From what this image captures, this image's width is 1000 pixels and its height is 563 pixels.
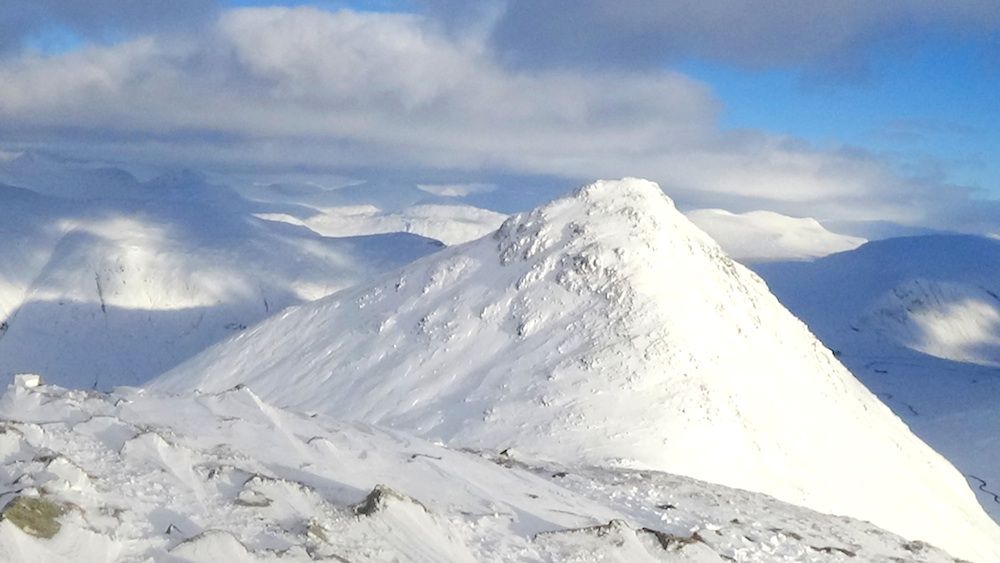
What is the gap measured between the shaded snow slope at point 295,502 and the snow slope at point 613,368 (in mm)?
31715

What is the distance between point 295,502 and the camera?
72.0ft

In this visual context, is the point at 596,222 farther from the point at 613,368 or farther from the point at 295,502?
the point at 295,502

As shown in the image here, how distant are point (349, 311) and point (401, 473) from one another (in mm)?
75264

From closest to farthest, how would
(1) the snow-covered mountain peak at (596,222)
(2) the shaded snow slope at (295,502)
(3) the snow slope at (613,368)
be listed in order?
(2) the shaded snow slope at (295,502)
(3) the snow slope at (613,368)
(1) the snow-covered mountain peak at (596,222)

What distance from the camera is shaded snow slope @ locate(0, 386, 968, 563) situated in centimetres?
1952

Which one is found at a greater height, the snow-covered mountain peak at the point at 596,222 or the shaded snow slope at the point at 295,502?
the snow-covered mountain peak at the point at 596,222

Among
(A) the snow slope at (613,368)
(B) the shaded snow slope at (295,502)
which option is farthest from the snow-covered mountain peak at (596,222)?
(B) the shaded snow slope at (295,502)

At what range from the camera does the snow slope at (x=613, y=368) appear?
224ft

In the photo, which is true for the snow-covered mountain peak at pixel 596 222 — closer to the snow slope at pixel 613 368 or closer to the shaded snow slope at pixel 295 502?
the snow slope at pixel 613 368

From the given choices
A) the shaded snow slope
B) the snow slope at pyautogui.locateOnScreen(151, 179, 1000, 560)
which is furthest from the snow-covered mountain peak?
the shaded snow slope

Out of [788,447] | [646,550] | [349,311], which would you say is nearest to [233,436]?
[646,550]

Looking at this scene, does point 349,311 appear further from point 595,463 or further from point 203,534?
point 203,534

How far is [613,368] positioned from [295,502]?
54843 mm

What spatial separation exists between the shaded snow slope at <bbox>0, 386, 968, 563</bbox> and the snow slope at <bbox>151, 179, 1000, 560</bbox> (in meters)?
31.7
